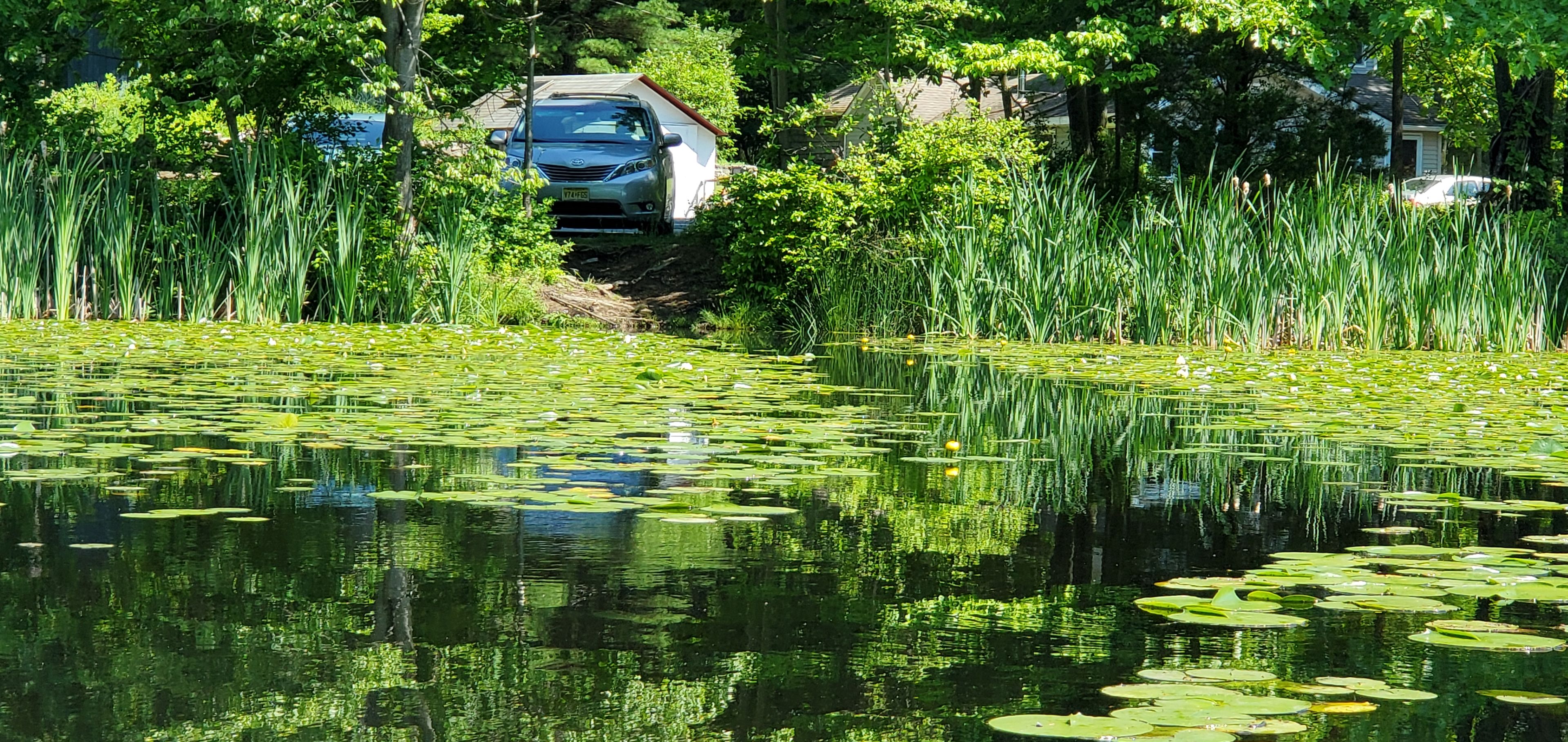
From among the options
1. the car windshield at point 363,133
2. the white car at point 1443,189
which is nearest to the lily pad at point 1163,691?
the white car at point 1443,189

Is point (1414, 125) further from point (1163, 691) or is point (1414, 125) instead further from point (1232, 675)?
point (1163, 691)

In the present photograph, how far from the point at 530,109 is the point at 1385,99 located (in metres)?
25.3

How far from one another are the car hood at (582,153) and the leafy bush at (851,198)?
2119 mm

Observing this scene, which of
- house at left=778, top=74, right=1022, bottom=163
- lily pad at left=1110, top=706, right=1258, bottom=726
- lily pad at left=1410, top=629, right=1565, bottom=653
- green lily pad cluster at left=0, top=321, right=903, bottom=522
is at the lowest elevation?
lily pad at left=1110, top=706, right=1258, bottom=726

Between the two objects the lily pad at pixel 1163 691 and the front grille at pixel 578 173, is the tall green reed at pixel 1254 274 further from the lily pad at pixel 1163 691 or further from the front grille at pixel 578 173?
the lily pad at pixel 1163 691

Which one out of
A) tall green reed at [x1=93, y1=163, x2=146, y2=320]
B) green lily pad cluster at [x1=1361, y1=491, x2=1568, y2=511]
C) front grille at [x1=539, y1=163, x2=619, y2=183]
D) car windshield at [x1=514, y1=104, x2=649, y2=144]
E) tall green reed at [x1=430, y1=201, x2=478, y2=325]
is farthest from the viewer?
car windshield at [x1=514, y1=104, x2=649, y2=144]

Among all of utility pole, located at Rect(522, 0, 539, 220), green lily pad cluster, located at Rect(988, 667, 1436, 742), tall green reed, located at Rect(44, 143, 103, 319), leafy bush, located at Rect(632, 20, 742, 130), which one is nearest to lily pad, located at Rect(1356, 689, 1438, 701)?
green lily pad cluster, located at Rect(988, 667, 1436, 742)

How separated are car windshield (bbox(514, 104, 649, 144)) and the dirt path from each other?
3.58 feet

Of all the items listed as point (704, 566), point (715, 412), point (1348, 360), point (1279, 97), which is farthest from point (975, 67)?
point (704, 566)

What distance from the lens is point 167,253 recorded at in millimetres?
11938

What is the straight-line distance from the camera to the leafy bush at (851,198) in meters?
14.4

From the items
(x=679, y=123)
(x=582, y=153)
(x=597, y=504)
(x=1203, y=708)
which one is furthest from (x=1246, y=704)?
(x=679, y=123)

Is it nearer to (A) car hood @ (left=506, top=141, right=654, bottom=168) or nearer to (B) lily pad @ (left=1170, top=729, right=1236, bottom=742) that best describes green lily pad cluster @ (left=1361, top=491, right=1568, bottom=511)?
(B) lily pad @ (left=1170, top=729, right=1236, bottom=742)

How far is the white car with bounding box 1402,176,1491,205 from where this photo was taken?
12727 millimetres
